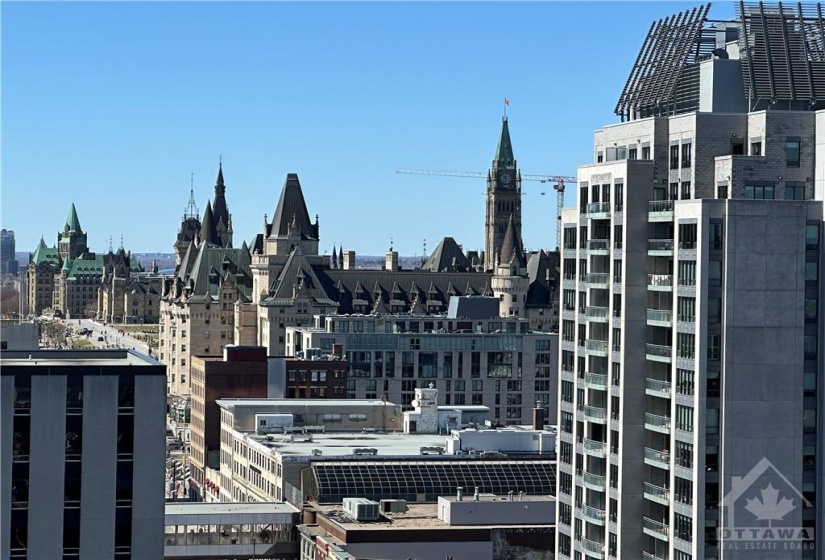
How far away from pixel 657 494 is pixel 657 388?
338 centimetres

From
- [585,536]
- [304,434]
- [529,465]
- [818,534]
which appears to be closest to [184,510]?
[529,465]

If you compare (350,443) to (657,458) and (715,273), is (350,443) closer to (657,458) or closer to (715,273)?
(657,458)

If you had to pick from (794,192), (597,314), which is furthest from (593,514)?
(794,192)

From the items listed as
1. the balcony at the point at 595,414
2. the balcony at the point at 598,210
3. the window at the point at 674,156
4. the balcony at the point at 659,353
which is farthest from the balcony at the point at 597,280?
the window at the point at 674,156

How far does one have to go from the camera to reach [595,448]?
6550cm

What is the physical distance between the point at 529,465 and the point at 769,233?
7140cm

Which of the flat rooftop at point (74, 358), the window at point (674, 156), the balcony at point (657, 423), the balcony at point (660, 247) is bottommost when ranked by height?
the balcony at point (657, 423)

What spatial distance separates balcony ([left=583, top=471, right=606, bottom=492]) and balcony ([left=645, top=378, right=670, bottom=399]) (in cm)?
380

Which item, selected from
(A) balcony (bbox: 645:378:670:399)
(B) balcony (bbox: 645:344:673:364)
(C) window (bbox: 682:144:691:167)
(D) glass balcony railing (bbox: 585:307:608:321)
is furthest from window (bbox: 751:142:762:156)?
(A) balcony (bbox: 645:378:670:399)

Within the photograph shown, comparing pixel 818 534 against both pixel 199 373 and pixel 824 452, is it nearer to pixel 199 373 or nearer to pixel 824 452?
pixel 824 452

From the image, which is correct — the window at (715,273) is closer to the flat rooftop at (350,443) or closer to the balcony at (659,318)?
the balcony at (659,318)

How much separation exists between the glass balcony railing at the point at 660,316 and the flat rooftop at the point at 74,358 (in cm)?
1803

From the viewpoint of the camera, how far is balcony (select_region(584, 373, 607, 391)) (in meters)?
65.3

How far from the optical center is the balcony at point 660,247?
6222cm
